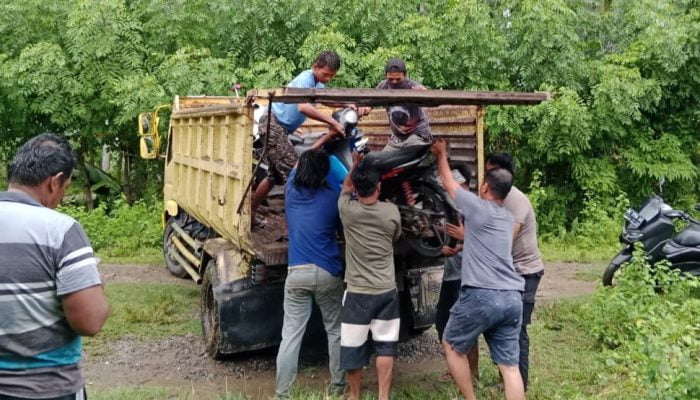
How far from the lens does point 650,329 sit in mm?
4805

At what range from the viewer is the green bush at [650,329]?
11.9ft

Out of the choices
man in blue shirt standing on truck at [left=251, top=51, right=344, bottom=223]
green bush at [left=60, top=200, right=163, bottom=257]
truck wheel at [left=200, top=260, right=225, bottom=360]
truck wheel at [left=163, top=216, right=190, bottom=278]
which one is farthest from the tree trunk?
man in blue shirt standing on truck at [left=251, top=51, right=344, bottom=223]

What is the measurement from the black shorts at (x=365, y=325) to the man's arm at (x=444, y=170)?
76cm

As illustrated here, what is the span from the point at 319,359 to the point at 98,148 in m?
8.11

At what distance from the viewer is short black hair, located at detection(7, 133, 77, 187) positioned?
2564mm

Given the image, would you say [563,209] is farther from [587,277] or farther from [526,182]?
[587,277]

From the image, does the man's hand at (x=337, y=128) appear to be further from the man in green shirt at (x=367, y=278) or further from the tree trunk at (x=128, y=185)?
the tree trunk at (x=128, y=185)

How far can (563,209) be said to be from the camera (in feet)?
37.7

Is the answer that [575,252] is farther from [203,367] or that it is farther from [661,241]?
[203,367]

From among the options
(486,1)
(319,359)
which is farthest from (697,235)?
(486,1)

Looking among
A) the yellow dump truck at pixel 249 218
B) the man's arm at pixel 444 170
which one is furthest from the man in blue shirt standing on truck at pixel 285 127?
the man's arm at pixel 444 170

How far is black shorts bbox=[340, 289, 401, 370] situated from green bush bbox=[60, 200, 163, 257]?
6400 mm

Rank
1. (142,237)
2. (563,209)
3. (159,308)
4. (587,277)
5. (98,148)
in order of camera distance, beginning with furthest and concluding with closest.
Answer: (98,148) → (563,209) → (142,237) → (587,277) → (159,308)

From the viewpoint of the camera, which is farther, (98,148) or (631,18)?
(98,148)
